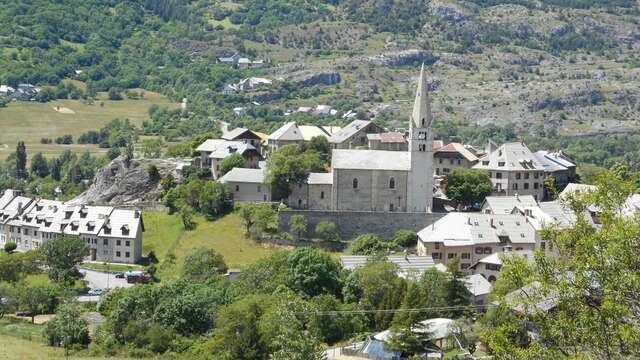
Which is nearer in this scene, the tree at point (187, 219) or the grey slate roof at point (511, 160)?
the tree at point (187, 219)

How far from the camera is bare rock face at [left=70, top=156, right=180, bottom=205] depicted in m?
94.8

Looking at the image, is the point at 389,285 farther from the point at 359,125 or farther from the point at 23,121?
the point at 23,121

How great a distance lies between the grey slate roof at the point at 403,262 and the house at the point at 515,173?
18017 millimetres

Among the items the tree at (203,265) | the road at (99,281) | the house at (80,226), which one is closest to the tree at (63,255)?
the road at (99,281)

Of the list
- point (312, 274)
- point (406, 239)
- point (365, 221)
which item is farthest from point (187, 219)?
point (312, 274)

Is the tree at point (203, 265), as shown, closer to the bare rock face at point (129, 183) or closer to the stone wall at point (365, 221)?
the stone wall at point (365, 221)

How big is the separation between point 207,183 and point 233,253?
27.5ft

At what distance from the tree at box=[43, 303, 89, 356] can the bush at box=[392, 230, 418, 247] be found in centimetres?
2462

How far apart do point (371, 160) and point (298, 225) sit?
8.97 m

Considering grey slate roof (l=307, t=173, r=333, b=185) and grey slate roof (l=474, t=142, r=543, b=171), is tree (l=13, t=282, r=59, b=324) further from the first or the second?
grey slate roof (l=474, t=142, r=543, b=171)

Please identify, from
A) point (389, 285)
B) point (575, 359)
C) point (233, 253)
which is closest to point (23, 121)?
point (233, 253)

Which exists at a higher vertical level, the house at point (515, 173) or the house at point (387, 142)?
the house at point (387, 142)

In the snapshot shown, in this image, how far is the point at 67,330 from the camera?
6644 centimetres

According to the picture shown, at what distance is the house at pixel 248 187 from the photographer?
287ft
